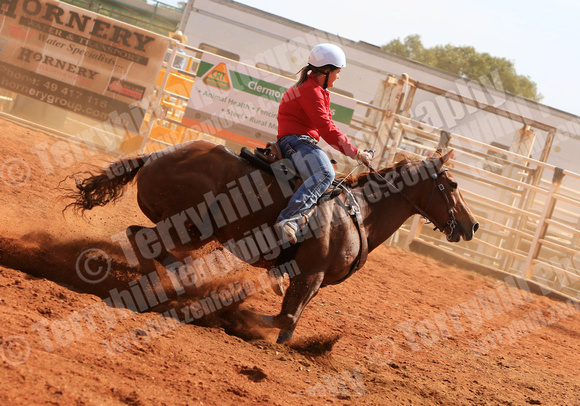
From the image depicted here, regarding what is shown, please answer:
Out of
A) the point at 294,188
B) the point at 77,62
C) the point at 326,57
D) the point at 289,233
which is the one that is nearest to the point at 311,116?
the point at 326,57

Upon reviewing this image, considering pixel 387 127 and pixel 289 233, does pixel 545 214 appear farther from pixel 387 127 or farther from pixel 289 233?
pixel 289 233

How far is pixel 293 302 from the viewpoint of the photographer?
4613mm

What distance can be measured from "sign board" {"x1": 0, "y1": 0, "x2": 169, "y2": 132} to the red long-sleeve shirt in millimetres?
7681

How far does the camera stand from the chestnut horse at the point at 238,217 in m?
4.68

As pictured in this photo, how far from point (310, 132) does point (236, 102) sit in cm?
691

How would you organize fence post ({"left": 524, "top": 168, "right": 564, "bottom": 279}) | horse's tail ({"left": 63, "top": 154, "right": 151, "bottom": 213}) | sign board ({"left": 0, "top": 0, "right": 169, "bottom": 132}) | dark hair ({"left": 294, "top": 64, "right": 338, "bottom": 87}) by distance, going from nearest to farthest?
dark hair ({"left": 294, "top": 64, "right": 338, "bottom": 87}), horse's tail ({"left": 63, "top": 154, "right": 151, "bottom": 213}), fence post ({"left": 524, "top": 168, "right": 564, "bottom": 279}), sign board ({"left": 0, "top": 0, "right": 169, "bottom": 132})

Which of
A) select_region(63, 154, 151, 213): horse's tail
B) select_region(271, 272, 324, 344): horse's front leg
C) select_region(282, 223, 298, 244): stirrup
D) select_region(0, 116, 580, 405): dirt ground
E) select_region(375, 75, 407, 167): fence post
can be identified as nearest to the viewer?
select_region(0, 116, 580, 405): dirt ground

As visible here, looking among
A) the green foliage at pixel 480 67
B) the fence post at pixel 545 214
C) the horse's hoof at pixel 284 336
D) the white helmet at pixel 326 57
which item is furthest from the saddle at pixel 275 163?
the green foliage at pixel 480 67

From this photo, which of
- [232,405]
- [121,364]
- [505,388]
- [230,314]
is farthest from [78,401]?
[505,388]

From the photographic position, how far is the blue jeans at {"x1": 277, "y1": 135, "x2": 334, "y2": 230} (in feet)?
15.0

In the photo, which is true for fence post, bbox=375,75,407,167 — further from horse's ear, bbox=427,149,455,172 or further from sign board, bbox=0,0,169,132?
horse's ear, bbox=427,149,455,172

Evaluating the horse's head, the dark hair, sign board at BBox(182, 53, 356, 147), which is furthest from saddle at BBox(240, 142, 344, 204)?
sign board at BBox(182, 53, 356, 147)

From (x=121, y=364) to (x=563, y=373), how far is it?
191 inches

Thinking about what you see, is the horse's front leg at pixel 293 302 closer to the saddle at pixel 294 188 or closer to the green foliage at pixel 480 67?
the saddle at pixel 294 188
